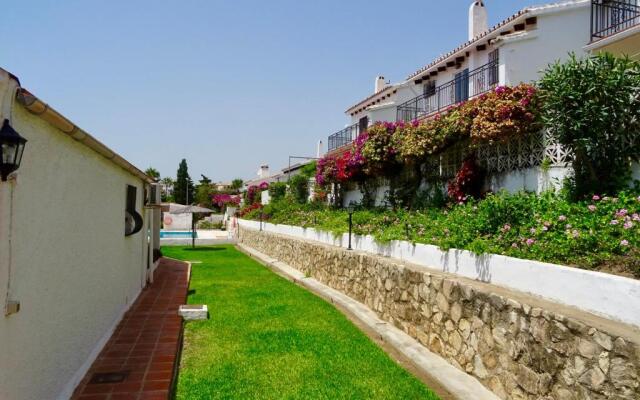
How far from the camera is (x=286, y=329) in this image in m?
8.19

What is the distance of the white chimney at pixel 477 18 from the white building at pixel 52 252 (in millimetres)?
16159

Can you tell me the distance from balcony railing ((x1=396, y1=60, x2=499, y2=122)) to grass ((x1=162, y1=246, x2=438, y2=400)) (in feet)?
25.6

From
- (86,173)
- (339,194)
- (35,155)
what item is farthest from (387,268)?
(339,194)

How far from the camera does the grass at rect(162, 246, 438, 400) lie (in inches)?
213

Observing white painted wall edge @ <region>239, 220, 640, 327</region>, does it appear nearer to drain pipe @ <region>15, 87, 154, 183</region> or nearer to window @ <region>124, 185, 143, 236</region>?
drain pipe @ <region>15, 87, 154, 183</region>

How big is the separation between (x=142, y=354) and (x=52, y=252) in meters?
2.56

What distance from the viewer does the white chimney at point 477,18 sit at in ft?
61.0

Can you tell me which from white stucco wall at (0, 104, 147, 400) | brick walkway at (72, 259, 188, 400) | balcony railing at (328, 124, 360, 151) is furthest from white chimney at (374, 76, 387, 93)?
white stucco wall at (0, 104, 147, 400)

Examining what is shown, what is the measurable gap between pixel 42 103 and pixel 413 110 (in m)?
18.4

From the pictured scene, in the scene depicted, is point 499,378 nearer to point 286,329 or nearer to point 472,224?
point 472,224

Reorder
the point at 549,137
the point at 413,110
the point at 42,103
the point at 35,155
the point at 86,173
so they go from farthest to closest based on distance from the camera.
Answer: the point at 413,110 → the point at 549,137 → the point at 86,173 → the point at 35,155 → the point at 42,103

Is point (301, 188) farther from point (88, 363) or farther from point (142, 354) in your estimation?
point (88, 363)

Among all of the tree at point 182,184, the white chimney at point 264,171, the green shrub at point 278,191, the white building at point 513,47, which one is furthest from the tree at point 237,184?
the white building at point 513,47

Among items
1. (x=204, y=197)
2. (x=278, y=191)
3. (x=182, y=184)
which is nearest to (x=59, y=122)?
(x=278, y=191)
